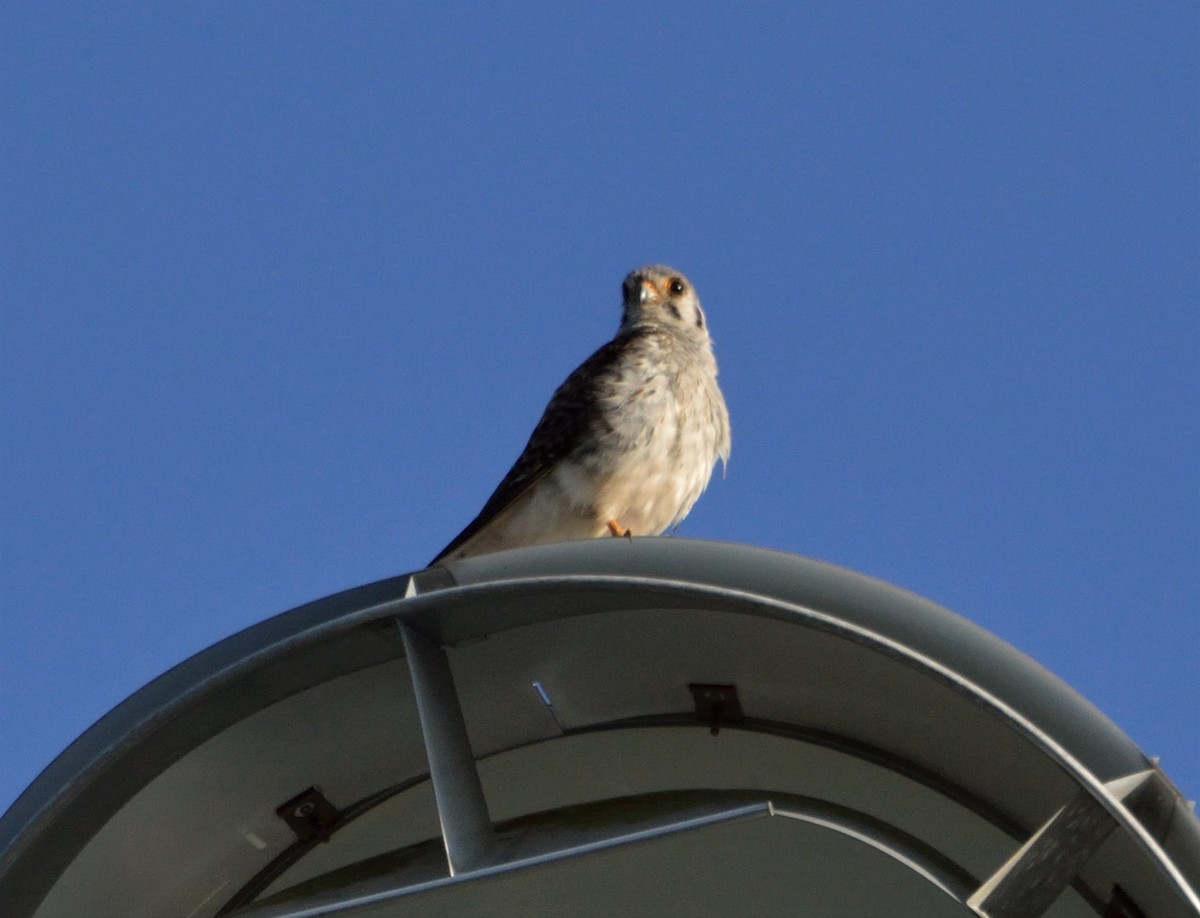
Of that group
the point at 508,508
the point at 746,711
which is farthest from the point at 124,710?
the point at 508,508

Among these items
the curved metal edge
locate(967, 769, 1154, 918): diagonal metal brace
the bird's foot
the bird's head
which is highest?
the bird's head

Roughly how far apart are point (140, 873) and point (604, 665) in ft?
3.25

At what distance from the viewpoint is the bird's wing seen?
239 inches

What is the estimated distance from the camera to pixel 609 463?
237 inches

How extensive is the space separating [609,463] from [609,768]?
2.61 meters

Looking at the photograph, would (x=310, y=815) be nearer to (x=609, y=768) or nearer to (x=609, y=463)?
(x=609, y=768)

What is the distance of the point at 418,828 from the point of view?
351 cm

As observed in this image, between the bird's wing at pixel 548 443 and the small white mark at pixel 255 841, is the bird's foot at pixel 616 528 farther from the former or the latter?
the small white mark at pixel 255 841

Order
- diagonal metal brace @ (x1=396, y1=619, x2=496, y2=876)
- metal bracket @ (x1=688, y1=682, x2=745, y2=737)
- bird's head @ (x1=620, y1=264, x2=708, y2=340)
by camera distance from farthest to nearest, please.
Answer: bird's head @ (x1=620, y1=264, x2=708, y2=340)
metal bracket @ (x1=688, y1=682, x2=745, y2=737)
diagonal metal brace @ (x1=396, y1=619, x2=496, y2=876)

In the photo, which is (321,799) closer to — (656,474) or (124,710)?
(124,710)

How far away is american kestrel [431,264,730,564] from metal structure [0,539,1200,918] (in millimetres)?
2403

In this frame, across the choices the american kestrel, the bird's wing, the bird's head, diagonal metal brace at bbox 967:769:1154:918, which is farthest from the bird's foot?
diagonal metal brace at bbox 967:769:1154:918

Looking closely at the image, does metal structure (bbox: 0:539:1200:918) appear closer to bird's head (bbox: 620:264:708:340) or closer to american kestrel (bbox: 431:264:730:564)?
american kestrel (bbox: 431:264:730:564)

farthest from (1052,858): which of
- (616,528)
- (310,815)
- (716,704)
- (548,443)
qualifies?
(548,443)
